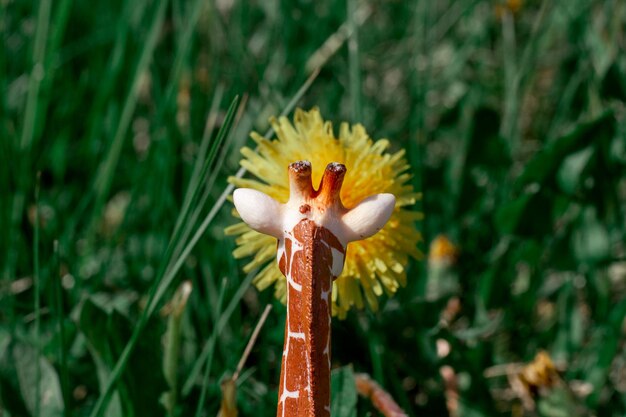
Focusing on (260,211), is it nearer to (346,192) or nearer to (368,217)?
(368,217)

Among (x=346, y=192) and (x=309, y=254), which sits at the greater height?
(x=346, y=192)

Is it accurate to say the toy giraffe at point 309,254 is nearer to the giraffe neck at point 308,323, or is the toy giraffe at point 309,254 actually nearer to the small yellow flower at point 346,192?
the giraffe neck at point 308,323

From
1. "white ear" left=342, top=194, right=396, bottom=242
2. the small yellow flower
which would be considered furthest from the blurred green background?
"white ear" left=342, top=194, right=396, bottom=242

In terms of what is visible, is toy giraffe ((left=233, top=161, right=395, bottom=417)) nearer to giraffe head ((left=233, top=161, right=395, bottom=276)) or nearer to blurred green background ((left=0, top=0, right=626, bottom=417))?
giraffe head ((left=233, top=161, right=395, bottom=276))

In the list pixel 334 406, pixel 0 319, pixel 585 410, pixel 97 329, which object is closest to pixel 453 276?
pixel 585 410

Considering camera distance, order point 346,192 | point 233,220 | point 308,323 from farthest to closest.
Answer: point 233,220, point 346,192, point 308,323

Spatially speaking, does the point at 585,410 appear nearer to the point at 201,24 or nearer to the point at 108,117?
the point at 108,117

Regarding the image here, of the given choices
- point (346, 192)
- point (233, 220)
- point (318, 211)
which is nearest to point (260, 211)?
point (318, 211)
